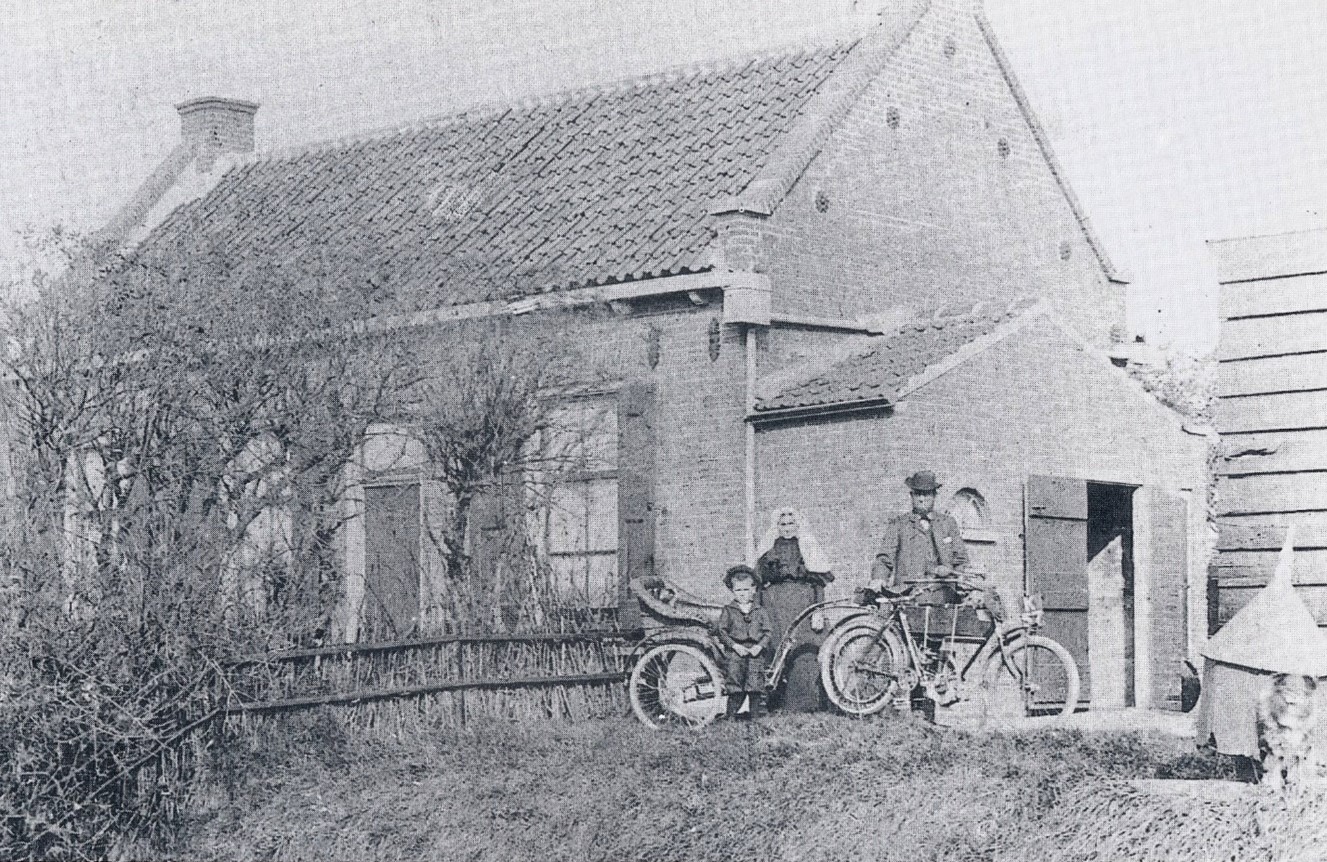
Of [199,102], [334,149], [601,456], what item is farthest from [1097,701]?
[199,102]

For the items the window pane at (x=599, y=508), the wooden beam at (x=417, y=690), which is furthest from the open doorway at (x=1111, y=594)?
the wooden beam at (x=417, y=690)

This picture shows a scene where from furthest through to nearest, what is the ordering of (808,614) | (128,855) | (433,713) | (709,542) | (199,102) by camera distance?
1. (199,102)
2. (709,542)
3. (808,614)
4. (433,713)
5. (128,855)

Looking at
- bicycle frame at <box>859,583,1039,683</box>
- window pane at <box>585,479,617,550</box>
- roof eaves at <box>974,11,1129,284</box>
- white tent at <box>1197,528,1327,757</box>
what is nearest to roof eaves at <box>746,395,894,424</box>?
window pane at <box>585,479,617,550</box>

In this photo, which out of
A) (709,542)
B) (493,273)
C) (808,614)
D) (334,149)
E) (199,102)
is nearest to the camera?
(808,614)

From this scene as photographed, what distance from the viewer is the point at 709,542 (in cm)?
1769

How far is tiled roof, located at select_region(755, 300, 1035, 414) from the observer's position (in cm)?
1648

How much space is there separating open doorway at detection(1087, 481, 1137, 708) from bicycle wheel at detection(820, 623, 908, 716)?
4.82 meters

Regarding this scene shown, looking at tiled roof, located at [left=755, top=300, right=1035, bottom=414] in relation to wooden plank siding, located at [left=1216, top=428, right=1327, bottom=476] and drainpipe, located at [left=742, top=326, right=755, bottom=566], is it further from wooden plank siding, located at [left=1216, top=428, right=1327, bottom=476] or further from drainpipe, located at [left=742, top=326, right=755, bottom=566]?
wooden plank siding, located at [left=1216, top=428, right=1327, bottom=476]

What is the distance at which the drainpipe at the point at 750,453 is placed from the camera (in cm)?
1731

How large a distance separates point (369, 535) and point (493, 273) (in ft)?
Answer: 10.2

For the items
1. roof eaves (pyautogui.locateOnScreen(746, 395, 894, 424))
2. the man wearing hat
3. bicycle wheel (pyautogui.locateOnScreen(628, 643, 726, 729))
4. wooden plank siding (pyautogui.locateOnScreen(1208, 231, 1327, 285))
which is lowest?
bicycle wheel (pyautogui.locateOnScreen(628, 643, 726, 729))

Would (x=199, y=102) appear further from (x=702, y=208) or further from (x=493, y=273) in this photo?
(x=702, y=208)

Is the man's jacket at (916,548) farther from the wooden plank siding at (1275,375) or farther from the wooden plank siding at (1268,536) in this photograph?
the wooden plank siding at (1275,375)

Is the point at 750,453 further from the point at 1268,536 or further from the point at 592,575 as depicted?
the point at 1268,536
